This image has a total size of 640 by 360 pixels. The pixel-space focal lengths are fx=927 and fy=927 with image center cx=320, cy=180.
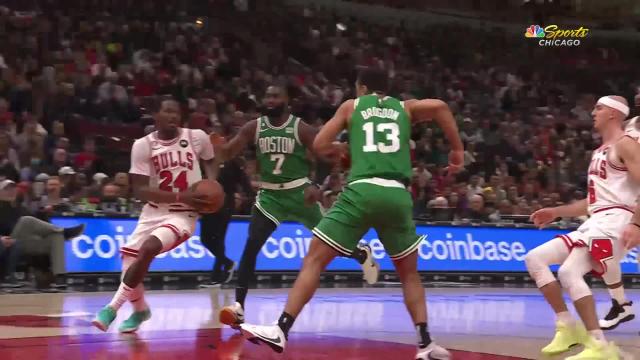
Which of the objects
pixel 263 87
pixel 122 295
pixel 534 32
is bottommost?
pixel 122 295

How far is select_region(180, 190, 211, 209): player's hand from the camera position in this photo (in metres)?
6.99

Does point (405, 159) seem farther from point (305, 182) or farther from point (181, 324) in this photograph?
point (181, 324)

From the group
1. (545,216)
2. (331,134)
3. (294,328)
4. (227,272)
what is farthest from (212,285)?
(331,134)

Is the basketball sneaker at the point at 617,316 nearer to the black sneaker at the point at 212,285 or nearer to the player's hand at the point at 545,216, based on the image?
the player's hand at the point at 545,216

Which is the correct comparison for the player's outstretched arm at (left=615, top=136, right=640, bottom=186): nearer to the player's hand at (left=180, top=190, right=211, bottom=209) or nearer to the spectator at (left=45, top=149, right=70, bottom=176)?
the player's hand at (left=180, top=190, right=211, bottom=209)

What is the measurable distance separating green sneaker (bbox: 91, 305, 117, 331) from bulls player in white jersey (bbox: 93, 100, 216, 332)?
0.25 meters

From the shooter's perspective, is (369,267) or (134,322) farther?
(369,267)

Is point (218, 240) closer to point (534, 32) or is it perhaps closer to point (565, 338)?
point (565, 338)

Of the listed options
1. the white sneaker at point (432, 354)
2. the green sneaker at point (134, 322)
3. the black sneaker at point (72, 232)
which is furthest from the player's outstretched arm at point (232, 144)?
the black sneaker at point (72, 232)

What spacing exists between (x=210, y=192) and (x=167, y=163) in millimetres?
478

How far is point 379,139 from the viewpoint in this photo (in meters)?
5.82

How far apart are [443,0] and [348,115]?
73.7 feet

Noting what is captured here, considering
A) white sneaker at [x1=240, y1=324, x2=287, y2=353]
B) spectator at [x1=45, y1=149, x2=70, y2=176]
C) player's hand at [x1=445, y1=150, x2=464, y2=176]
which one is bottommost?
white sneaker at [x1=240, y1=324, x2=287, y2=353]

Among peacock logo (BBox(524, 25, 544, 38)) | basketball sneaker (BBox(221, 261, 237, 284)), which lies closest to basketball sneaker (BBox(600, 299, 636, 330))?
basketball sneaker (BBox(221, 261, 237, 284))
